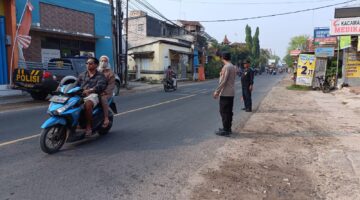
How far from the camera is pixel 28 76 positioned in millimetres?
13125

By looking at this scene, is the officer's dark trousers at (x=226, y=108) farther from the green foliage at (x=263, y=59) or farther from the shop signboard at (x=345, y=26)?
the green foliage at (x=263, y=59)

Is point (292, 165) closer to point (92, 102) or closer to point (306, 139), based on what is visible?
point (306, 139)

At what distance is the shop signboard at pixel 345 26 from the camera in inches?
734

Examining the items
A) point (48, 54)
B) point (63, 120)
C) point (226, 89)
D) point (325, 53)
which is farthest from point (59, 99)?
point (325, 53)

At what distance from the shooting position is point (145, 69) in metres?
35.3

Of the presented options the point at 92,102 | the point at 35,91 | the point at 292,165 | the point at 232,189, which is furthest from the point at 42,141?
the point at 35,91

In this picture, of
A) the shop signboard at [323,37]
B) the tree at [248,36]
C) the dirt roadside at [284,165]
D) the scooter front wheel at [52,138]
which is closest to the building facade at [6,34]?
the scooter front wheel at [52,138]

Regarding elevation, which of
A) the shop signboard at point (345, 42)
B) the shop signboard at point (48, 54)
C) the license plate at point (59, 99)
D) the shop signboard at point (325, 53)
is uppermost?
the shop signboard at point (345, 42)

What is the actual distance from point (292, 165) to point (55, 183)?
372cm

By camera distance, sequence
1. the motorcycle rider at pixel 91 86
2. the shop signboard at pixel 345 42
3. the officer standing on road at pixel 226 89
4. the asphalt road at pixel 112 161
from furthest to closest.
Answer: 1. the shop signboard at pixel 345 42
2. the officer standing on road at pixel 226 89
3. the motorcycle rider at pixel 91 86
4. the asphalt road at pixel 112 161

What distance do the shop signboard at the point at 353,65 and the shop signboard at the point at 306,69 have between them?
2.29 m

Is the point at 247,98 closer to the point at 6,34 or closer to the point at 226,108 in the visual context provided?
the point at 226,108

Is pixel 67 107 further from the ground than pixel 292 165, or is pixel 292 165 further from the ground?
pixel 67 107

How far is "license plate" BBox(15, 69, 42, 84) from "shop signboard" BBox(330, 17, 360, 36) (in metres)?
Result: 16.5
